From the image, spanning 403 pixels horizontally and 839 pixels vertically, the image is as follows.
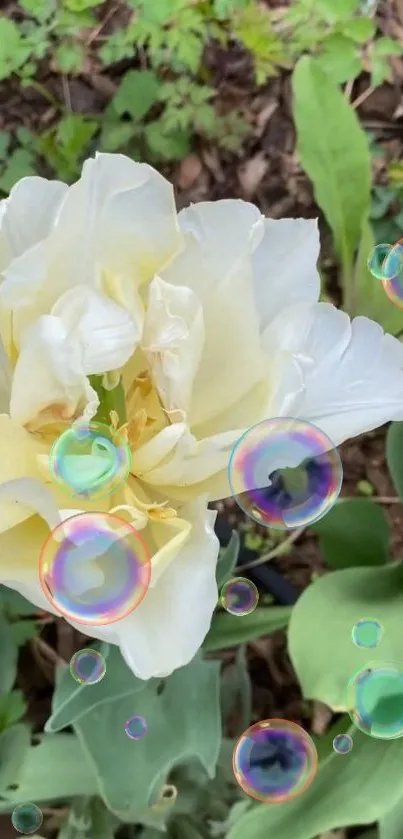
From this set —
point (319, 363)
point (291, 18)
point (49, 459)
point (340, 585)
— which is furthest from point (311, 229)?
point (291, 18)

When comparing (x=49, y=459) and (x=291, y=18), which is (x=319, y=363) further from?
(x=291, y=18)

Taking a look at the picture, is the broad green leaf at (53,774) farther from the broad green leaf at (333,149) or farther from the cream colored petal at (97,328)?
the broad green leaf at (333,149)

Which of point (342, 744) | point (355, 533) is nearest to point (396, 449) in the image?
point (355, 533)

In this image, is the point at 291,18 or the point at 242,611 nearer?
the point at 242,611

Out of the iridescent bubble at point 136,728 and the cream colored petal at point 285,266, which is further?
the iridescent bubble at point 136,728

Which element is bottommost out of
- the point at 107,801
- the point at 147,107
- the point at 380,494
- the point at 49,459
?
the point at 380,494

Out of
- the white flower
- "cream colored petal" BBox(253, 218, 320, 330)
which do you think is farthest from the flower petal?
"cream colored petal" BBox(253, 218, 320, 330)

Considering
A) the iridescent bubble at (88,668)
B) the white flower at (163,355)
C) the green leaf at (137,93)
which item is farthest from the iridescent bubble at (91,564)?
the green leaf at (137,93)
